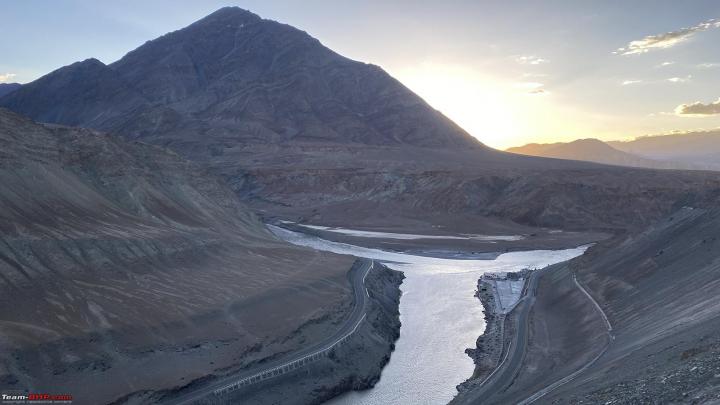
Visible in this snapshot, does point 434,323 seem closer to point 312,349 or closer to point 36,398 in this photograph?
point 312,349

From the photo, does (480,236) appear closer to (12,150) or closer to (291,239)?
(291,239)

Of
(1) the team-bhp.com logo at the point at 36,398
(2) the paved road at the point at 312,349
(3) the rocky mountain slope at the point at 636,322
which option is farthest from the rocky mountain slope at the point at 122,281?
(3) the rocky mountain slope at the point at 636,322

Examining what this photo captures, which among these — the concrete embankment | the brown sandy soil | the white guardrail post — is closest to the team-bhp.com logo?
the concrete embankment

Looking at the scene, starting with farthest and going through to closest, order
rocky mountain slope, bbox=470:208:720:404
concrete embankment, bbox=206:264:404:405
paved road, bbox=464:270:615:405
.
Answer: concrete embankment, bbox=206:264:404:405 → paved road, bbox=464:270:615:405 → rocky mountain slope, bbox=470:208:720:404

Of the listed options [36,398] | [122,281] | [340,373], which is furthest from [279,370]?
[122,281]

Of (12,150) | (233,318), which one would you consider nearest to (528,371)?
(233,318)

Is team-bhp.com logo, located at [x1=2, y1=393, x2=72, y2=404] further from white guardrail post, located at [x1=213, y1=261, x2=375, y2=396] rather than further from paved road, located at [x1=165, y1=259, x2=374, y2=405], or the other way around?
white guardrail post, located at [x1=213, y1=261, x2=375, y2=396]
